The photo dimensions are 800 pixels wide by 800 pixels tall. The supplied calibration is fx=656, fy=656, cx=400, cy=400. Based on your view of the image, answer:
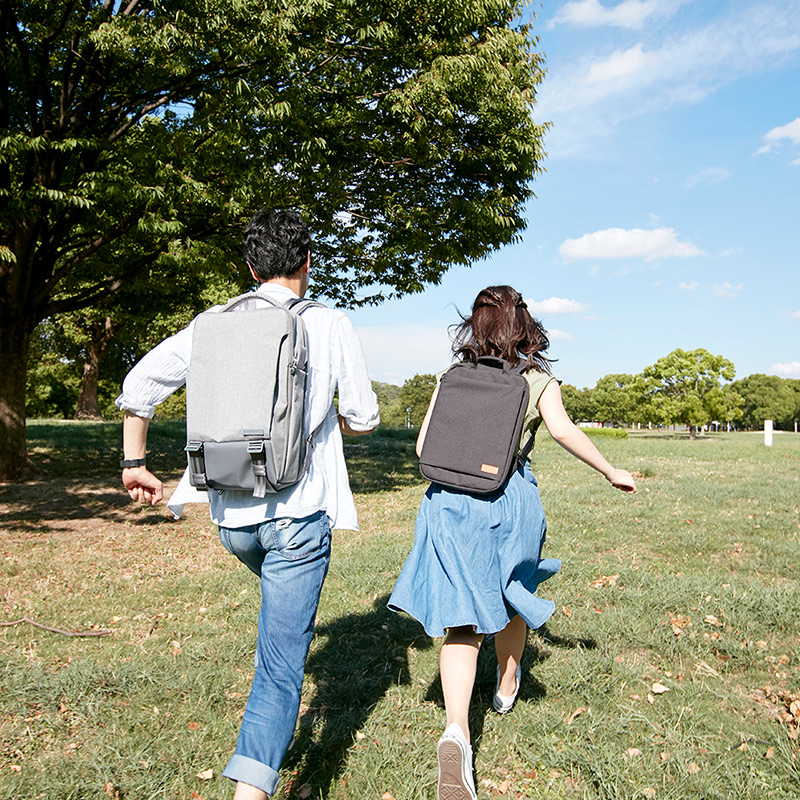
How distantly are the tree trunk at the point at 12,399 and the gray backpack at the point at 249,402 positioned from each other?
9.75 meters

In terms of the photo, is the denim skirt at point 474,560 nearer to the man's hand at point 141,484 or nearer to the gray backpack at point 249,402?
the gray backpack at point 249,402

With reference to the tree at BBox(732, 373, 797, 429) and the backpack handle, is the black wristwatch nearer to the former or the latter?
the backpack handle

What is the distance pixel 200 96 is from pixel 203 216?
5.91 feet

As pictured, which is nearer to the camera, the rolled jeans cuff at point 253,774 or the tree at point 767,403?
the rolled jeans cuff at point 253,774

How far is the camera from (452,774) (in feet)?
7.98

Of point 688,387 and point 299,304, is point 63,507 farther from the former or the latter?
point 688,387

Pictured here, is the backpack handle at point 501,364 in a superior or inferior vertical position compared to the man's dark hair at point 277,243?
inferior

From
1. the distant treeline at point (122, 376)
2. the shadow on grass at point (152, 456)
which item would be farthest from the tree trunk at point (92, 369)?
the shadow on grass at point (152, 456)

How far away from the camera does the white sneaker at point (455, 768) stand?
2.40m

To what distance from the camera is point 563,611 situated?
4.70m

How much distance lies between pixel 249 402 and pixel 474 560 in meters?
1.26

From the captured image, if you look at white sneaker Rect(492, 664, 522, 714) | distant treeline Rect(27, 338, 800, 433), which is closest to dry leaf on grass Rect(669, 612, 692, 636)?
white sneaker Rect(492, 664, 522, 714)

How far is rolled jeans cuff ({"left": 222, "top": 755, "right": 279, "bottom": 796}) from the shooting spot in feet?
6.64

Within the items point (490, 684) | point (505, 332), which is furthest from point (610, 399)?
point (505, 332)
